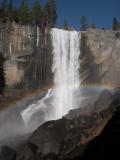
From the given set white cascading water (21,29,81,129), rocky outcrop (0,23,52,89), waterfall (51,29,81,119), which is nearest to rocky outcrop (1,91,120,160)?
rocky outcrop (0,23,52,89)

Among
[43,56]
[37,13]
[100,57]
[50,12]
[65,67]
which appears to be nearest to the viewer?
[43,56]

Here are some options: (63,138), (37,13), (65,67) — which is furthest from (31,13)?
(63,138)

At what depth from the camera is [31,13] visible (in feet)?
208

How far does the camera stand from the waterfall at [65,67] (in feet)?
170

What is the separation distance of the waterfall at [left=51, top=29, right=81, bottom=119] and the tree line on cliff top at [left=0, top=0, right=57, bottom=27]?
379 inches

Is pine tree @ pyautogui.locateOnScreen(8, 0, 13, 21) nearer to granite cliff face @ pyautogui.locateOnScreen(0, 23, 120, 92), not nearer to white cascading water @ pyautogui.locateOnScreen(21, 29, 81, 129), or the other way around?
granite cliff face @ pyautogui.locateOnScreen(0, 23, 120, 92)

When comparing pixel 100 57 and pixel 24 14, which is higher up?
pixel 24 14

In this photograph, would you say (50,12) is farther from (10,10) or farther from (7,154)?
(7,154)

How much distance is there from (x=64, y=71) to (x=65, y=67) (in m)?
0.70

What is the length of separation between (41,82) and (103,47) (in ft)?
43.3

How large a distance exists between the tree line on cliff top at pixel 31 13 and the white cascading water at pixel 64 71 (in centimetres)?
965

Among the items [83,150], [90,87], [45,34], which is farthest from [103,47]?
[83,150]

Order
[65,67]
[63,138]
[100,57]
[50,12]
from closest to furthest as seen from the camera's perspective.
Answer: [63,138], [65,67], [100,57], [50,12]

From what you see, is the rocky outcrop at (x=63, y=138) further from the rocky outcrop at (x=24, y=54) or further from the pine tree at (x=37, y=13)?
the pine tree at (x=37, y=13)
